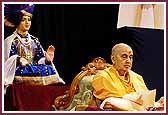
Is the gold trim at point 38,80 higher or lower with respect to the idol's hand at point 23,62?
lower

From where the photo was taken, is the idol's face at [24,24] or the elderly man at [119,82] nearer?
the elderly man at [119,82]

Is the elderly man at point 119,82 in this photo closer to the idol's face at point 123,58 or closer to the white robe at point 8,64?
the idol's face at point 123,58

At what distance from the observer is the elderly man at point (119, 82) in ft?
7.19

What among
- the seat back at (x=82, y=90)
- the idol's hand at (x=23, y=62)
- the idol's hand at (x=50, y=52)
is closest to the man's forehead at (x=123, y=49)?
the seat back at (x=82, y=90)

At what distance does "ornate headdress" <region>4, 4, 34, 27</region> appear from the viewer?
2291 mm

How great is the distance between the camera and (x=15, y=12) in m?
2.32

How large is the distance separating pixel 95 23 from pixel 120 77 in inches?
12.4

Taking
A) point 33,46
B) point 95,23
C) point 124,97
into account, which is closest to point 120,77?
point 124,97

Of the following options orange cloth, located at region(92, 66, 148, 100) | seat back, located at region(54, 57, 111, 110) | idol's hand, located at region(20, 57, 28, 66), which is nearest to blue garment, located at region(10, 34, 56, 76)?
idol's hand, located at region(20, 57, 28, 66)

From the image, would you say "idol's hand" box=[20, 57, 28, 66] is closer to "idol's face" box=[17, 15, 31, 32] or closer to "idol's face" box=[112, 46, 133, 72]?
"idol's face" box=[17, 15, 31, 32]

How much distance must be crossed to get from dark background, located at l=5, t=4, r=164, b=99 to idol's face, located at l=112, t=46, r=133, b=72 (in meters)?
0.04

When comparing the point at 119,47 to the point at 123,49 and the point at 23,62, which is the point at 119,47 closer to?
the point at 123,49

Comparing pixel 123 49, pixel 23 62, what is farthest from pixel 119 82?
pixel 23 62

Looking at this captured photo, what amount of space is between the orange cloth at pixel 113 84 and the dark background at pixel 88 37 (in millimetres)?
45
